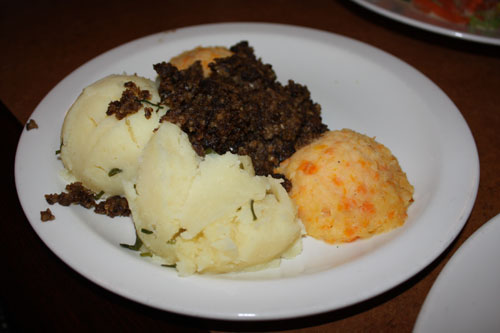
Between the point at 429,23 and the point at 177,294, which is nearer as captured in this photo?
the point at 177,294

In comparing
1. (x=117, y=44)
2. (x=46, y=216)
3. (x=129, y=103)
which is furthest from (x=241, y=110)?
(x=117, y=44)

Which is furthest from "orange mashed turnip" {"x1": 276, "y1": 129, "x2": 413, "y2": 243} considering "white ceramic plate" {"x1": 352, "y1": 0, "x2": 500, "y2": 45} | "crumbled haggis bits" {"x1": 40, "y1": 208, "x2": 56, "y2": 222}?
"white ceramic plate" {"x1": 352, "y1": 0, "x2": 500, "y2": 45}

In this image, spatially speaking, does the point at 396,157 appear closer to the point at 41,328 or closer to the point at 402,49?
the point at 402,49

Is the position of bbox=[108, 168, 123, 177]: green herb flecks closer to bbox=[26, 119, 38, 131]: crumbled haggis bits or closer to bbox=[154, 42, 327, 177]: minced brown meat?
bbox=[154, 42, 327, 177]: minced brown meat

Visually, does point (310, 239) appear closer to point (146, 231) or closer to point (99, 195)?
point (146, 231)

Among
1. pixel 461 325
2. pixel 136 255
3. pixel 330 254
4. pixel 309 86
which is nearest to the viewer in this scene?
pixel 461 325

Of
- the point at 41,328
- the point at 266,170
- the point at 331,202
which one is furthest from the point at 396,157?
the point at 41,328
